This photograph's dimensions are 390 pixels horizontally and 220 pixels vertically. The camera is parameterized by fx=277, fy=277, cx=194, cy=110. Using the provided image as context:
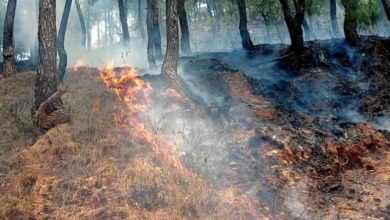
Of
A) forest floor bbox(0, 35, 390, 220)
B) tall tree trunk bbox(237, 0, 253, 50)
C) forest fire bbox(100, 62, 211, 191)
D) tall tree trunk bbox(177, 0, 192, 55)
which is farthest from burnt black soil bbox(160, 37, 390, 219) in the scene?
tall tree trunk bbox(177, 0, 192, 55)

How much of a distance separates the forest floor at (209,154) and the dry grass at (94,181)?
18mm

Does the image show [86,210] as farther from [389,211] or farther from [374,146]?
[374,146]

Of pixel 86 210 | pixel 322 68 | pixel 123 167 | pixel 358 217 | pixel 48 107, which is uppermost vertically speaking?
pixel 322 68

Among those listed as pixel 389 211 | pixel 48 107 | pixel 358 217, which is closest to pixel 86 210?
pixel 48 107

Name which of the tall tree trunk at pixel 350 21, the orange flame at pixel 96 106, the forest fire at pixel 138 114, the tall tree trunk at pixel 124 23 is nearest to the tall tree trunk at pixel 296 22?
the tall tree trunk at pixel 350 21

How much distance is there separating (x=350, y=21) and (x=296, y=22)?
7.46ft

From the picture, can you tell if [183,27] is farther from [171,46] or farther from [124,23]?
[171,46]

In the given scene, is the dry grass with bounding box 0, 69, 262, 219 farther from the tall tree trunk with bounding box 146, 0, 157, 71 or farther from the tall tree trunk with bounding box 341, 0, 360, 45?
the tall tree trunk with bounding box 341, 0, 360, 45

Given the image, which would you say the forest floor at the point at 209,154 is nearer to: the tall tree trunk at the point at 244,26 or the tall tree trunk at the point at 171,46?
the tall tree trunk at the point at 171,46

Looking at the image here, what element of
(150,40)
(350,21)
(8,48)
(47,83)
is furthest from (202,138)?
(8,48)

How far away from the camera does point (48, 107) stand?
602cm

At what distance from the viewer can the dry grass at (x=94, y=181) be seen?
390 cm

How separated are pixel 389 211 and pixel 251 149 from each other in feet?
7.85

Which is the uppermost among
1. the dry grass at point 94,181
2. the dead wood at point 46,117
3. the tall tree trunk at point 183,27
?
the tall tree trunk at point 183,27
